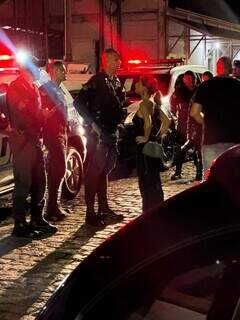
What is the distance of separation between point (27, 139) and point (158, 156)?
1.32 m

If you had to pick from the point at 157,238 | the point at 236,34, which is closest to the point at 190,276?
the point at 157,238

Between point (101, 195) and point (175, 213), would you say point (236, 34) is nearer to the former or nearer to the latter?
point (101, 195)

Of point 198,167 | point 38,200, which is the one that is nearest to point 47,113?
point 38,200

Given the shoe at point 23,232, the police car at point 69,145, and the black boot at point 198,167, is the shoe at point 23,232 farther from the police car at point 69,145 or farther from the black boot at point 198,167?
the black boot at point 198,167

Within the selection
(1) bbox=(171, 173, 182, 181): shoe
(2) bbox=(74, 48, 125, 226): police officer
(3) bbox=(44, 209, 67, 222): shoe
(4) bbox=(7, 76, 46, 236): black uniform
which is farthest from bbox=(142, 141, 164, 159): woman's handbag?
(1) bbox=(171, 173, 182, 181): shoe

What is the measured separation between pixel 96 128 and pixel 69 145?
5.66ft

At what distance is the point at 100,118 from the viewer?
6578 millimetres

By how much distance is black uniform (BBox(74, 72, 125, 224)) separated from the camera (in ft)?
21.4

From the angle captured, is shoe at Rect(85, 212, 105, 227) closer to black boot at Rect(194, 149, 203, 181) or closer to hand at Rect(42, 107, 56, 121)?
hand at Rect(42, 107, 56, 121)

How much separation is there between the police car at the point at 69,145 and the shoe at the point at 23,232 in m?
0.81

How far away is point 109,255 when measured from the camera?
1.74 m

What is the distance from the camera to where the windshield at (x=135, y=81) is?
12.3m

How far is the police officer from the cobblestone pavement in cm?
46

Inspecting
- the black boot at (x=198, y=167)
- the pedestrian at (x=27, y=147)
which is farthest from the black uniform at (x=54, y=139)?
the black boot at (x=198, y=167)
